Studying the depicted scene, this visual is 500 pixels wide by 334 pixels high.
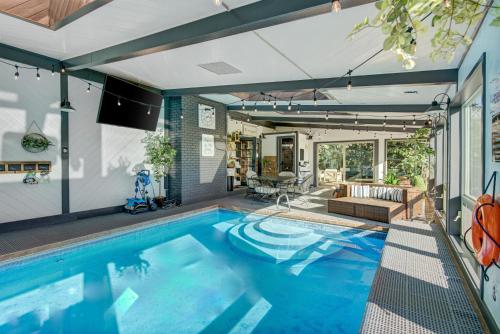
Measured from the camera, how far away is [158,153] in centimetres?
672

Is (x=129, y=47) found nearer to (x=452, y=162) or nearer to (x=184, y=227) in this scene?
(x=184, y=227)

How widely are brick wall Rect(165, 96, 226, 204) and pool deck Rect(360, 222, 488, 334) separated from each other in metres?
5.46

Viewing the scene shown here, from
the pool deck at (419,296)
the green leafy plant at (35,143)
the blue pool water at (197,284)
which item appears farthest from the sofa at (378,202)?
the green leafy plant at (35,143)

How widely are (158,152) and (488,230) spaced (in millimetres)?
6329

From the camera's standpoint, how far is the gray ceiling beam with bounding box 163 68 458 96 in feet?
14.6

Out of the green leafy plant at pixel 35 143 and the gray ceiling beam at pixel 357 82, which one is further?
the green leafy plant at pixel 35 143

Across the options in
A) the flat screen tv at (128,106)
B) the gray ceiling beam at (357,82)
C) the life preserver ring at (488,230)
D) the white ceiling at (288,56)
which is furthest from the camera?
the flat screen tv at (128,106)

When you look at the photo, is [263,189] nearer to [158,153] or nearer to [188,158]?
[188,158]

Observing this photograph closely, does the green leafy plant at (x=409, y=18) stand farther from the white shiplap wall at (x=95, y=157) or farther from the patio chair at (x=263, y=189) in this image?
the patio chair at (x=263, y=189)

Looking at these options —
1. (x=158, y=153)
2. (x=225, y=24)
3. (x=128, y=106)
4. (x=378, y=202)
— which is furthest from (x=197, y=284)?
(x=378, y=202)

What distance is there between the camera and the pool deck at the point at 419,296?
2.19 m

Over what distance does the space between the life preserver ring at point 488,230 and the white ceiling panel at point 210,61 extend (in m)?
3.17

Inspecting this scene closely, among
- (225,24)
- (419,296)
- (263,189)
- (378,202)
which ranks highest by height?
(225,24)

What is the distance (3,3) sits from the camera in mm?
3285
